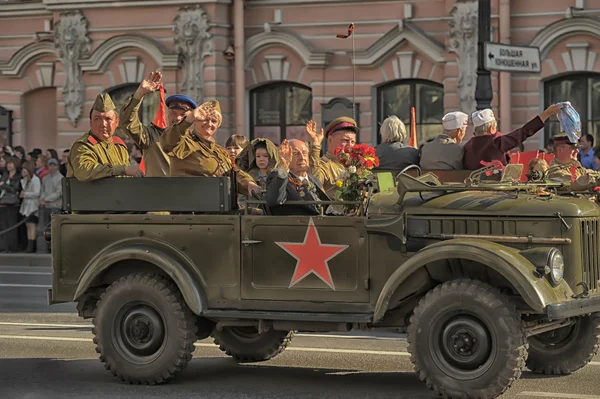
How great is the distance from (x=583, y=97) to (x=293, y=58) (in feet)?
17.0

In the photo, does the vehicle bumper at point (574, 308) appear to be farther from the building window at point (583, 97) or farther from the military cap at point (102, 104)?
the building window at point (583, 97)

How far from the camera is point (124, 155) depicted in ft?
34.1

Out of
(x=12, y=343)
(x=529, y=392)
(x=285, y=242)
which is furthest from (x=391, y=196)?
(x=12, y=343)

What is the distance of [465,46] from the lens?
77.7ft

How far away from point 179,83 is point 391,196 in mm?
17116

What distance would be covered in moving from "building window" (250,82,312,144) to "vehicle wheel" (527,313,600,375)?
54.3 ft

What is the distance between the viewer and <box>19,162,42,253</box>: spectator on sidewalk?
76.0 feet

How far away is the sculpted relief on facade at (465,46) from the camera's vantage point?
77.2 feet

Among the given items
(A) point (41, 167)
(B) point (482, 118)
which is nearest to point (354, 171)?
(B) point (482, 118)

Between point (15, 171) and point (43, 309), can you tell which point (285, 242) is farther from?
point (15, 171)

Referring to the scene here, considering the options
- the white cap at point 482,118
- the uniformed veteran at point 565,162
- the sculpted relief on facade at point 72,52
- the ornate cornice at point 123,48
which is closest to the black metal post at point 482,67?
the uniformed veteran at point 565,162

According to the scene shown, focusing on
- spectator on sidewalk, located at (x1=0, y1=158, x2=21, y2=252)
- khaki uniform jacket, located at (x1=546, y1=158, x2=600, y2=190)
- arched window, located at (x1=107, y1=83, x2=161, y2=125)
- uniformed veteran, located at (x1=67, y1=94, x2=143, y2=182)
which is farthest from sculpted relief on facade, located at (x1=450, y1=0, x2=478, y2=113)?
uniformed veteran, located at (x1=67, y1=94, x2=143, y2=182)

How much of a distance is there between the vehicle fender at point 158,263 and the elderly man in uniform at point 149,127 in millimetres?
1055

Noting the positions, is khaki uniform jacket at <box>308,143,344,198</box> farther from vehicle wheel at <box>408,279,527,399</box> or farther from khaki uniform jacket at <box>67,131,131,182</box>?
vehicle wheel at <box>408,279,527,399</box>
